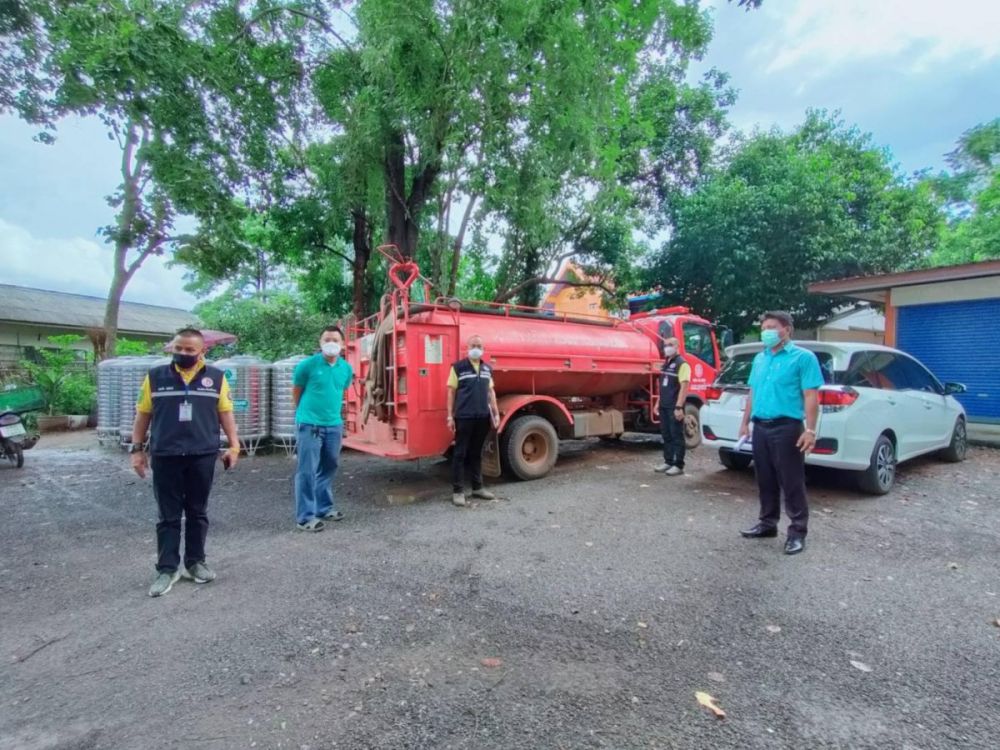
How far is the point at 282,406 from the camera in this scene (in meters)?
9.73

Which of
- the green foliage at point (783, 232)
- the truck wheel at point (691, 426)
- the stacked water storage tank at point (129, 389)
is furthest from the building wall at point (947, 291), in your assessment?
the stacked water storage tank at point (129, 389)

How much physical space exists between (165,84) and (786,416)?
951cm

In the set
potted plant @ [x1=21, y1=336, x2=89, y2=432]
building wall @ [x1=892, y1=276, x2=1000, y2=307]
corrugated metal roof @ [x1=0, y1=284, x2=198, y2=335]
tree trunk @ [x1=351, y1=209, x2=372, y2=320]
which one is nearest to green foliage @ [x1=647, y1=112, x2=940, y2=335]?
building wall @ [x1=892, y1=276, x2=1000, y2=307]

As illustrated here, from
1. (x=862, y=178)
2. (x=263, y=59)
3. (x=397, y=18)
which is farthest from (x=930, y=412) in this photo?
(x=263, y=59)

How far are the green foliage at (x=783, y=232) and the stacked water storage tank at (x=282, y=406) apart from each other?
10368 mm

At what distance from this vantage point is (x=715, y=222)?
1401cm

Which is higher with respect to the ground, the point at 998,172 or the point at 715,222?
the point at 998,172

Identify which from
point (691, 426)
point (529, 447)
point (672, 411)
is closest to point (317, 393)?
point (529, 447)

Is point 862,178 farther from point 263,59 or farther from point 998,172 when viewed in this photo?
point 263,59

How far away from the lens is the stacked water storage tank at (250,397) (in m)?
9.43

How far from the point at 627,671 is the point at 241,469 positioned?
281 inches

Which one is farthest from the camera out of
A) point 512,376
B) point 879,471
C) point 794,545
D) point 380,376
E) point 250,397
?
point 250,397

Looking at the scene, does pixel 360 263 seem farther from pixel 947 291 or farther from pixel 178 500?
pixel 947 291

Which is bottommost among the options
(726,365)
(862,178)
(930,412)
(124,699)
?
(124,699)
